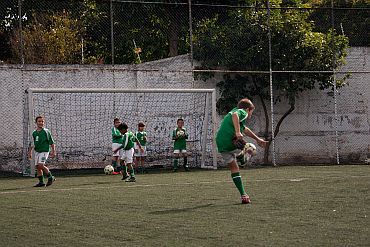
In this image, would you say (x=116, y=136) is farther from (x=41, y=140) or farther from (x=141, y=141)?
(x=41, y=140)

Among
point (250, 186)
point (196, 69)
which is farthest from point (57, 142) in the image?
Result: point (250, 186)

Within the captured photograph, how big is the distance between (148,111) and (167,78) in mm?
1243

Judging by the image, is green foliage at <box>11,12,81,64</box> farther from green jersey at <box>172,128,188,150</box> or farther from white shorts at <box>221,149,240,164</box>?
white shorts at <box>221,149,240,164</box>

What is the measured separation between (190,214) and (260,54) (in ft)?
53.9

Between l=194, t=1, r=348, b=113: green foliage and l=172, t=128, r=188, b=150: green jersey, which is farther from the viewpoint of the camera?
l=194, t=1, r=348, b=113: green foliage

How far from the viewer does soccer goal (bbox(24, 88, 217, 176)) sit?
2584 centimetres

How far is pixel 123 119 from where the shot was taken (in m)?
26.8

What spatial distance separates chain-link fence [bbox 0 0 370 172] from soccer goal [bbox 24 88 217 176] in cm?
60

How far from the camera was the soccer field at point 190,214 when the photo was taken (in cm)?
893

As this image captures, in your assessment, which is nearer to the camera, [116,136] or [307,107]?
[116,136]

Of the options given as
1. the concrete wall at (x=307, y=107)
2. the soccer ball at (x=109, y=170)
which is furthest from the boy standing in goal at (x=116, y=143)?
the concrete wall at (x=307, y=107)

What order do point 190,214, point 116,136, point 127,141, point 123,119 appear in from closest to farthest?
point 190,214 < point 127,141 < point 116,136 < point 123,119

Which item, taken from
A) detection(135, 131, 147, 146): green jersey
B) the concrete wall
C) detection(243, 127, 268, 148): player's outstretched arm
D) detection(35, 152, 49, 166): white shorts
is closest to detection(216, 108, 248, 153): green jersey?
detection(243, 127, 268, 148): player's outstretched arm

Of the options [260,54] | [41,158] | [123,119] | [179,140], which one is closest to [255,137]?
[41,158]
